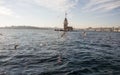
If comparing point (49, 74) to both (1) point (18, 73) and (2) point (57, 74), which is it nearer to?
(2) point (57, 74)

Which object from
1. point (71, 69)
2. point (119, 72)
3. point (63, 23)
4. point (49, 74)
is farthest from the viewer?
point (63, 23)

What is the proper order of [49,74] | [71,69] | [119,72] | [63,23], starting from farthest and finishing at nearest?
[63,23], [71,69], [119,72], [49,74]

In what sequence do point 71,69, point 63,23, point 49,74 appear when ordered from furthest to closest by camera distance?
point 63,23, point 71,69, point 49,74

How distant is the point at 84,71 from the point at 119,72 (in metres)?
3.94

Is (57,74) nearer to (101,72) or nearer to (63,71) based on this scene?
(63,71)

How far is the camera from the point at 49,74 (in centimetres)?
1598

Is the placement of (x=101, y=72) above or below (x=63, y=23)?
below

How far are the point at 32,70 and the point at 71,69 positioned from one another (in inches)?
184

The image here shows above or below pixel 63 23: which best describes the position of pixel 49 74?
below

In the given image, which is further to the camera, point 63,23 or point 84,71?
point 63,23

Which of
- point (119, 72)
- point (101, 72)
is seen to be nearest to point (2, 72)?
point (101, 72)

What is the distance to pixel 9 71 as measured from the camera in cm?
1681

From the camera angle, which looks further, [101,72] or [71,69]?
[71,69]

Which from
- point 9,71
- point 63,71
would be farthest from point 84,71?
point 9,71
